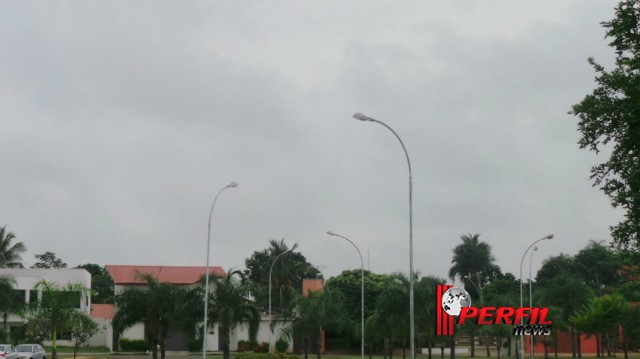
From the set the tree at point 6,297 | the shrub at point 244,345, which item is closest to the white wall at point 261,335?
the shrub at point 244,345

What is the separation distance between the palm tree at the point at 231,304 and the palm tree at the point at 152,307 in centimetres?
265

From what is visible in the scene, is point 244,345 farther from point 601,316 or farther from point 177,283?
point 601,316

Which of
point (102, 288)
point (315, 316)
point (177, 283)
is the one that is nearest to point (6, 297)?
point (177, 283)

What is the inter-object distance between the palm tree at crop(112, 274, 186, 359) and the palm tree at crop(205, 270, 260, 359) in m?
2.65

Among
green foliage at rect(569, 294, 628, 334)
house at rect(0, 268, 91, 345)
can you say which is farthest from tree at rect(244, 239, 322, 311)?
green foliage at rect(569, 294, 628, 334)

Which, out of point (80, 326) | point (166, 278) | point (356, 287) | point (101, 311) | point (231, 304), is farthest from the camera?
point (356, 287)

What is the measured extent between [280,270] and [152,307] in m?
51.8

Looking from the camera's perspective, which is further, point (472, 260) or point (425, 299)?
point (472, 260)

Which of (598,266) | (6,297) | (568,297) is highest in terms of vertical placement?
(598,266)

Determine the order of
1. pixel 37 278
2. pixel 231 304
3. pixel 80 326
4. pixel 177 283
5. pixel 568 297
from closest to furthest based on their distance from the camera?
pixel 231 304
pixel 80 326
pixel 177 283
pixel 568 297
pixel 37 278

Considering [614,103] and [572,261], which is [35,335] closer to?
[614,103]

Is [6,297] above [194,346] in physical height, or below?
above

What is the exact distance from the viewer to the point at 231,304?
164ft

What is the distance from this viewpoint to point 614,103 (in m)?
28.6
